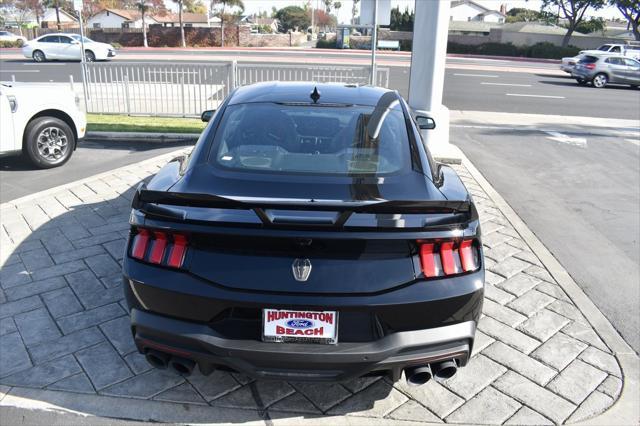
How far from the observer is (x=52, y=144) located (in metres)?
7.86

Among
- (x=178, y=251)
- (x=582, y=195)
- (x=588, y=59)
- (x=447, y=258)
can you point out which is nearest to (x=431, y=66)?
(x=582, y=195)

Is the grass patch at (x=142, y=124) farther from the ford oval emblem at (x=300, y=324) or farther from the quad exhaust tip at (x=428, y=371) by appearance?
the quad exhaust tip at (x=428, y=371)

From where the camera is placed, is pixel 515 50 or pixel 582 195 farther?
pixel 515 50

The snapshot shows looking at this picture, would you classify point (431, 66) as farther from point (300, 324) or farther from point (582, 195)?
point (300, 324)

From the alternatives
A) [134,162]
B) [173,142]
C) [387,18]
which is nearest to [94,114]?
[173,142]

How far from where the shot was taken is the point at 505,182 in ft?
25.6

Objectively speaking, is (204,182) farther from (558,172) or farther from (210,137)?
(558,172)

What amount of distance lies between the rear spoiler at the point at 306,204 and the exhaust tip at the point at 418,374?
78cm

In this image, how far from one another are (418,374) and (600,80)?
2654 cm

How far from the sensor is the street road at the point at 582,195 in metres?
4.73

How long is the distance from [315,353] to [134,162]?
669 centimetres

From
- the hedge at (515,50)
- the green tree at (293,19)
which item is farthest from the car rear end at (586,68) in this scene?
the green tree at (293,19)

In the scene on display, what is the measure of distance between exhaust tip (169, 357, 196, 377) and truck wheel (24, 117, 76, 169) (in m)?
6.12

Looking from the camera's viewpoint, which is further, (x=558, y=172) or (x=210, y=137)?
(x=558, y=172)
